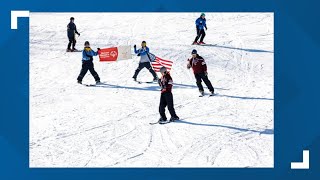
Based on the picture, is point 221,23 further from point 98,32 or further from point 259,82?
point 259,82

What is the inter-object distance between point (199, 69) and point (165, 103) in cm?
221

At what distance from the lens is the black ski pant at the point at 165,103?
64.6ft

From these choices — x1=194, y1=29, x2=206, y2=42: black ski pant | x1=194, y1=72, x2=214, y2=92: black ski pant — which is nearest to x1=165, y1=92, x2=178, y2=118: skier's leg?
x1=194, y1=72, x2=214, y2=92: black ski pant

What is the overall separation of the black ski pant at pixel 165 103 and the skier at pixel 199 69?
2.09 metres

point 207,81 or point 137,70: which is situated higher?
point 137,70

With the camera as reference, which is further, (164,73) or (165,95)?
(165,95)

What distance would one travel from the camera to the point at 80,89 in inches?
909

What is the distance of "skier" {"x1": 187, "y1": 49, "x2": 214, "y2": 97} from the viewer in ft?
70.7

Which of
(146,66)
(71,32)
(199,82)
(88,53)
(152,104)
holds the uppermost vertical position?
(71,32)

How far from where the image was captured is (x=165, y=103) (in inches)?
782

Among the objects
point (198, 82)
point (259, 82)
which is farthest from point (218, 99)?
point (259, 82)
